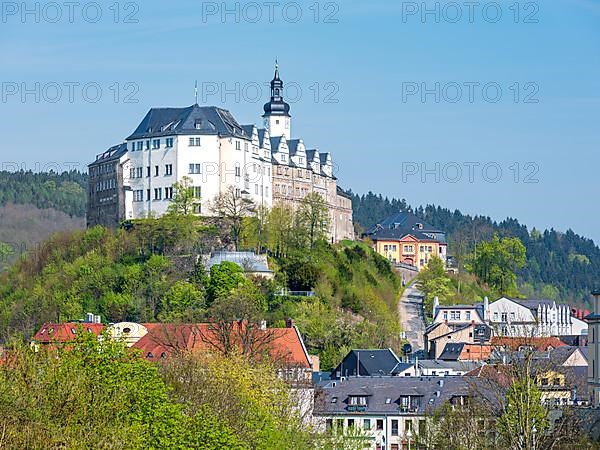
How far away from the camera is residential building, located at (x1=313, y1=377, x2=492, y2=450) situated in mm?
72750

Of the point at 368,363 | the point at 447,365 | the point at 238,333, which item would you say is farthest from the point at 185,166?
the point at 238,333

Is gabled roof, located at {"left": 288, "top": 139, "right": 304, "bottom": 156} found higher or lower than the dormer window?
higher

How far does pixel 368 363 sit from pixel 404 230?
6737 centimetres

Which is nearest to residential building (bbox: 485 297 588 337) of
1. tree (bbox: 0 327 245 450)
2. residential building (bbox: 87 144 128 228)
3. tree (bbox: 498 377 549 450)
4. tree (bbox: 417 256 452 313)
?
tree (bbox: 417 256 452 313)

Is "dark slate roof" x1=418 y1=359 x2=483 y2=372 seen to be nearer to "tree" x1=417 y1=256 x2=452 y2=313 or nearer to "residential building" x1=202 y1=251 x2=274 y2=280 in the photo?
"residential building" x1=202 y1=251 x2=274 y2=280

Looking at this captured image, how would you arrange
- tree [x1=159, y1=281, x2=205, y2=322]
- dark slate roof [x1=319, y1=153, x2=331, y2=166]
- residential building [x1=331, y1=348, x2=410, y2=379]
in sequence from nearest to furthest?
residential building [x1=331, y1=348, x2=410, y2=379], tree [x1=159, y1=281, x2=205, y2=322], dark slate roof [x1=319, y1=153, x2=331, y2=166]

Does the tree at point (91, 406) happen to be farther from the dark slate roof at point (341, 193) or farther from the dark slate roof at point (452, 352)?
the dark slate roof at point (341, 193)

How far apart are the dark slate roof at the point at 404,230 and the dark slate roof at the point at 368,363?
6212cm

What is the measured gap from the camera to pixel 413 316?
13150cm

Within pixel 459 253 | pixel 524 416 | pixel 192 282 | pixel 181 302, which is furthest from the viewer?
pixel 459 253

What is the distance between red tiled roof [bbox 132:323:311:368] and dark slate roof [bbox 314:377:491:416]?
275 centimetres

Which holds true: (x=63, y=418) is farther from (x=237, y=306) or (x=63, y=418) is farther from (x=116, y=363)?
(x=237, y=306)

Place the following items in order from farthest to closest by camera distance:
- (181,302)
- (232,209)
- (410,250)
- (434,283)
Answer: (410,250)
(434,283)
(232,209)
(181,302)

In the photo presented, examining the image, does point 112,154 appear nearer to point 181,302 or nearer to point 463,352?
point 181,302
